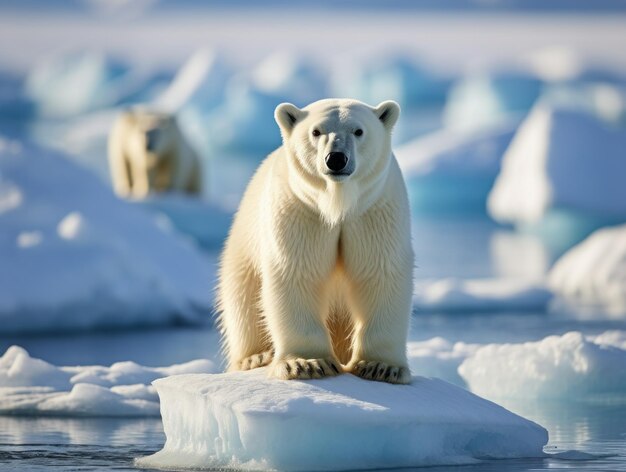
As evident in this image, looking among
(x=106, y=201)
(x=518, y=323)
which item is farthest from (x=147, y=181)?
(x=518, y=323)

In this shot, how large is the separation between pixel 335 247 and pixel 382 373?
47cm

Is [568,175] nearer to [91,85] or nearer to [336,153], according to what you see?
[336,153]

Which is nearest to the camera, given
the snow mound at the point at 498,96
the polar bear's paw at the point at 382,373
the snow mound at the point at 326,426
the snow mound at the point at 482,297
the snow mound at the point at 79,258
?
the snow mound at the point at 326,426

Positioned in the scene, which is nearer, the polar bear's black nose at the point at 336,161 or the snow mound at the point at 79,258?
the polar bear's black nose at the point at 336,161

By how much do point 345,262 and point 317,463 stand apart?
739 mm

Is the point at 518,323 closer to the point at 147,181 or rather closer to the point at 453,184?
the point at 147,181

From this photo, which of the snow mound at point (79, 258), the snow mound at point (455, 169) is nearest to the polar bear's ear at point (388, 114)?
the snow mound at point (79, 258)

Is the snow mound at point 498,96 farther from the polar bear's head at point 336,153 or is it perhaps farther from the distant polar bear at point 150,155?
the polar bear's head at point 336,153

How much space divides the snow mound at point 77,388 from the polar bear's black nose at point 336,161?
6.16ft

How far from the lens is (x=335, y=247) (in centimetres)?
486

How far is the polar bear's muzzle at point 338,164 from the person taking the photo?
4.54m

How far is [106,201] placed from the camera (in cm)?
998

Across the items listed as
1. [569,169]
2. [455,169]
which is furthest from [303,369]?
[455,169]

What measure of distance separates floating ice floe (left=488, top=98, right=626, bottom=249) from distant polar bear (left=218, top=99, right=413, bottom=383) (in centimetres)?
1128
